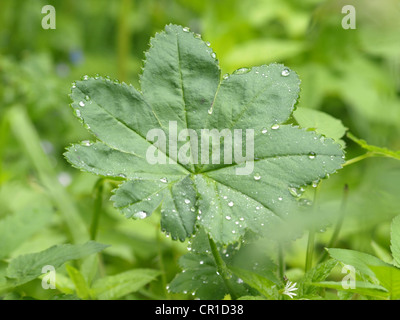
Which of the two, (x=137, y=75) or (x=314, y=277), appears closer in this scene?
(x=314, y=277)

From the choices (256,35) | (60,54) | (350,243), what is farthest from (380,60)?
(60,54)

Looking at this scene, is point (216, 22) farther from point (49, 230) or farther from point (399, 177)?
point (399, 177)

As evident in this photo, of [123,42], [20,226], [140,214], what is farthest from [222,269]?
[123,42]

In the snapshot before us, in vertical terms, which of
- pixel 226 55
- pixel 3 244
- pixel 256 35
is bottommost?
pixel 3 244

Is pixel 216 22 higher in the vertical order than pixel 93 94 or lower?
higher

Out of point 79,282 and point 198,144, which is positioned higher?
point 198,144

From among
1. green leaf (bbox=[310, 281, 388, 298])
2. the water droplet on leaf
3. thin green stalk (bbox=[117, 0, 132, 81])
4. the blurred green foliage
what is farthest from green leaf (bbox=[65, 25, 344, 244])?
thin green stalk (bbox=[117, 0, 132, 81])

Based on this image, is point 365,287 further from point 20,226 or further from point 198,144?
Result: point 20,226
